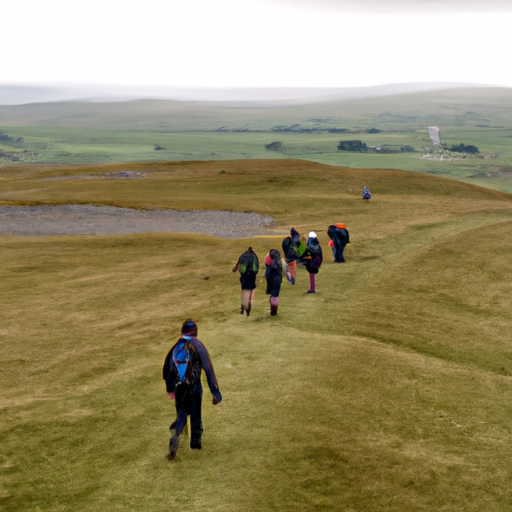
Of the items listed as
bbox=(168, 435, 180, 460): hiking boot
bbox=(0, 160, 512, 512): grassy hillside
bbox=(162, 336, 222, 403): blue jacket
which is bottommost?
bbox=(0, 160, 512, 512): grassy hillside

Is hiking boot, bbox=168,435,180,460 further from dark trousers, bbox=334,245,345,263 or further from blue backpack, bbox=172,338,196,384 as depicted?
dark trousers, bbox=334,245,345,263

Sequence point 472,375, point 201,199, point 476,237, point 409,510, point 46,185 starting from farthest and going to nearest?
point 46,185 → point 201,199 → point 476,237 → point 472,375 → point 409,510

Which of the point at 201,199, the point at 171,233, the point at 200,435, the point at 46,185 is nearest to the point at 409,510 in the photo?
the point at 200,435

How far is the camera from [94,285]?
26.2 m

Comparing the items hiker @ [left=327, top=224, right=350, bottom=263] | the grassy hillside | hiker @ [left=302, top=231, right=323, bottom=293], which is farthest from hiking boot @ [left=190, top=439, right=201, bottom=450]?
hiker @ [left=327, top=224, right=350, bottom=263]

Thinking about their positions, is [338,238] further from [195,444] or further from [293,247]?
[195,444]

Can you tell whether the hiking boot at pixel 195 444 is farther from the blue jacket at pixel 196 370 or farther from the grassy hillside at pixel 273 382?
the blue jacket at pixel 196 370

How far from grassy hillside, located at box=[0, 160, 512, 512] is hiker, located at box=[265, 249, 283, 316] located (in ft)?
2.10

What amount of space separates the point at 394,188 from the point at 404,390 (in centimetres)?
4981

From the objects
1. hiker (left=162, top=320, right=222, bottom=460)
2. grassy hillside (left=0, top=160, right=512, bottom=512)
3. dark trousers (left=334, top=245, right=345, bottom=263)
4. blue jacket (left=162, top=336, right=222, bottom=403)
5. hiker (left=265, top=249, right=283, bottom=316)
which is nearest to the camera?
grassy hillside (left=0, top=160, right=512, bottom=512)

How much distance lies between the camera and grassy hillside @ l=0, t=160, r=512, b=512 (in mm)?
9438

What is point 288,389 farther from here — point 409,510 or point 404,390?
point 409,510

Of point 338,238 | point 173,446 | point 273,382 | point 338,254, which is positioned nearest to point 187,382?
point 173,446

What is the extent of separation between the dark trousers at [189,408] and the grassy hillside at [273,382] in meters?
0.38
